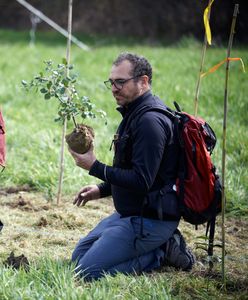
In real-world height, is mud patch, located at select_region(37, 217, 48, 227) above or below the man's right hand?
below

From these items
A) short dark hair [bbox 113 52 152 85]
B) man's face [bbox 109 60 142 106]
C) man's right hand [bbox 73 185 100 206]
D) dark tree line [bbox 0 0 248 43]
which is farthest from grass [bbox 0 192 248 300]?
dark tree line [bbox 0 0 248 43]

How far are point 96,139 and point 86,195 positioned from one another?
3.09m

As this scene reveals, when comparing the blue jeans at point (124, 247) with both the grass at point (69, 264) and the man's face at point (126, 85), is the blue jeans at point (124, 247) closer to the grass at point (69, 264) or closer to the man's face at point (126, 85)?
the grass at point (69, 264)

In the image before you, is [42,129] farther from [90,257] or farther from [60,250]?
[90,257]

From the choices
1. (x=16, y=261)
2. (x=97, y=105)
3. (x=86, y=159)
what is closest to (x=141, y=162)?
(x=86, y=159)

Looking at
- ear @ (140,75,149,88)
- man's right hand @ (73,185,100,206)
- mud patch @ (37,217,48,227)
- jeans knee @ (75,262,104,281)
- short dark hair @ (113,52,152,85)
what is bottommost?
jeans knee @ (75,262,104,281)

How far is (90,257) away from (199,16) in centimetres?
1554

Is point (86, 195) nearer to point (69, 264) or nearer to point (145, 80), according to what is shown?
point (69, 264)

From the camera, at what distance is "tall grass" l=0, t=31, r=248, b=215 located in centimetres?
613

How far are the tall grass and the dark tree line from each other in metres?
3.83

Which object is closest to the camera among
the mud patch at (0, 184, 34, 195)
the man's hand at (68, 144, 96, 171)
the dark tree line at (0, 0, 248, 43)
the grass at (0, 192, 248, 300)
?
the grass at (0, 192, 248, 300)

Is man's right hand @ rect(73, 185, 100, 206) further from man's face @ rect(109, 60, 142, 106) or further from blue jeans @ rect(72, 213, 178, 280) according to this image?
man's face @ rect(109, 60, 142, 106)

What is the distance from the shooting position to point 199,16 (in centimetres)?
1850

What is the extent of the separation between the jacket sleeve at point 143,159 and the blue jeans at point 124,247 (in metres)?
0.31
